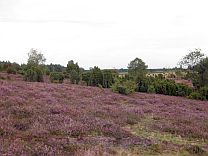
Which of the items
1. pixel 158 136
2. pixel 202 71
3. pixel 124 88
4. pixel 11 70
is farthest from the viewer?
pixel 11 70

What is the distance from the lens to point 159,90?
6100 cm

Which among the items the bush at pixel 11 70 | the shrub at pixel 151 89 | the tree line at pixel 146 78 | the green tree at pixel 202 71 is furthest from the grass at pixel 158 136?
the bush at pixel 11 70

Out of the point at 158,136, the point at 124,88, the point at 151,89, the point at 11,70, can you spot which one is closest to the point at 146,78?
the point at 151,89

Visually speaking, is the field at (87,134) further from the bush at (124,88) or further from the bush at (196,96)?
the bush at (196,96)

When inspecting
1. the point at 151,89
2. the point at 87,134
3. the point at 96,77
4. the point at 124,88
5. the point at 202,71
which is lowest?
the point at 87,134

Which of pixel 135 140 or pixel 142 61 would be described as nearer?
pixel 135 140

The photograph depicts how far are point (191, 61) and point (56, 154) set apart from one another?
5970 centimetres

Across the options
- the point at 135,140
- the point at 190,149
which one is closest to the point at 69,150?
the point at 135,140

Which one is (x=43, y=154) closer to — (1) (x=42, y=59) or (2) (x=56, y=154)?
(2) (x=56, y=154)

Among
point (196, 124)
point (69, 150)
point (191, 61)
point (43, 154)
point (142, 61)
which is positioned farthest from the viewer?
point (142, 61)

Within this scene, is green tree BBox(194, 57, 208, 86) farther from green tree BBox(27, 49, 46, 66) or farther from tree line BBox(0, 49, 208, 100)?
green tree BBox(27, 49, 46, 66)

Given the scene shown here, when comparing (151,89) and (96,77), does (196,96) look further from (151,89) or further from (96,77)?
(96,77)

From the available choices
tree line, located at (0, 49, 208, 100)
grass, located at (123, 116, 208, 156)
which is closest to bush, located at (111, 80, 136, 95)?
tree line, located at (0, 49, 208, 100)

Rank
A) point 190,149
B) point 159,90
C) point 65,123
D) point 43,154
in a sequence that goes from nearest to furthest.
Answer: point 43,154 < point 190,149 < point 65,123 < point 159,90
